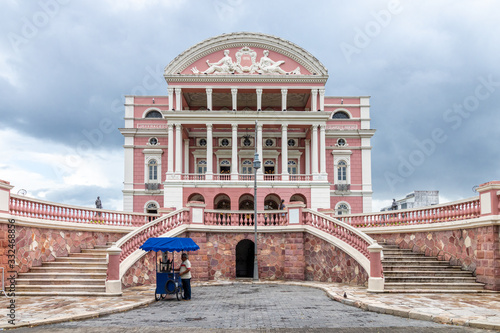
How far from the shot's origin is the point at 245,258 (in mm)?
24609

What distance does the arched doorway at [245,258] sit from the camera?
2448cm

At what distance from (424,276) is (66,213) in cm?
1324

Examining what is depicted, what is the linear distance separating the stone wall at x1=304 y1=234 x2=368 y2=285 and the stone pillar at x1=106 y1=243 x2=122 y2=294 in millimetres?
8345

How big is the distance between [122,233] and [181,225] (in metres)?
2.58

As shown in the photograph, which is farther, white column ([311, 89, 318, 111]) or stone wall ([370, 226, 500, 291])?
white column ([311, 89, 318, 111])

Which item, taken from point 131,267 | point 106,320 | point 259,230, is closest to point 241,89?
point 259,230

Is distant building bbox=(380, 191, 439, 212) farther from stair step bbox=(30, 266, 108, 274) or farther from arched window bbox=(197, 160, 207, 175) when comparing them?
stair step bbox=(30, 266, 108, 274)

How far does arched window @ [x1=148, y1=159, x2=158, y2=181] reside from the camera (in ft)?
128

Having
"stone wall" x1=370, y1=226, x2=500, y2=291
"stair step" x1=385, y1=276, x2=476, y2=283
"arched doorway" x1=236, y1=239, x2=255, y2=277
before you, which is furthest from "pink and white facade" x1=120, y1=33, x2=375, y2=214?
"stair step" x1=385, y1=276, x2=476, y2=283

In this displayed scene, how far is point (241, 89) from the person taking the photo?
121ft

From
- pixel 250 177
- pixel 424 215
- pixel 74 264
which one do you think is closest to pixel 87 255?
pixel 74 264

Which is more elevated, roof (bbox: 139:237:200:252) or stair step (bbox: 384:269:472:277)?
roof (bbox: 139:237:200:252)

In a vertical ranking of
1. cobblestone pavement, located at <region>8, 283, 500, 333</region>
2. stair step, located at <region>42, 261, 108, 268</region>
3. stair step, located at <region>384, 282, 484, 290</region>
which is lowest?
cobblestone pavement, located at <region>8, 283, 500, 333</region>

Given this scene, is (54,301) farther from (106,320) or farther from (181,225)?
(181,225)
